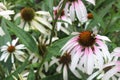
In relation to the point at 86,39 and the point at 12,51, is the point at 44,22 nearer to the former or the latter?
the point at 12,51

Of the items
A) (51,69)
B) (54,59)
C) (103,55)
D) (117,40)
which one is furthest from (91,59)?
(117,40)

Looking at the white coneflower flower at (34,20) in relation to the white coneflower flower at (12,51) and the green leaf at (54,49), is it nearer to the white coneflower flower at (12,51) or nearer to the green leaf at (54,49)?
the white coneflower flower at (12,51)

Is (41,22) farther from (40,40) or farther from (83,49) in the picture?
(83,49)

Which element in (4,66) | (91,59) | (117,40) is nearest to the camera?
(91,59)

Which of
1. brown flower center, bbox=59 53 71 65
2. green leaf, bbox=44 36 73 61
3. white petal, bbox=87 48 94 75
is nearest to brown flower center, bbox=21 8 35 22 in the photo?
brown flower center, bbox=59 53 71 65

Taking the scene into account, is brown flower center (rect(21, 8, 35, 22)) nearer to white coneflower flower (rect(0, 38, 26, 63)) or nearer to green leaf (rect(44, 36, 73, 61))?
white coneflower flower (rect(0, 38, 26, 63))

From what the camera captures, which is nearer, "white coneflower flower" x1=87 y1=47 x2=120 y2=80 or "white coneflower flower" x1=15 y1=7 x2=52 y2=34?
"white coneflower flower" x1=87 y1=47 x2=120 y2=80

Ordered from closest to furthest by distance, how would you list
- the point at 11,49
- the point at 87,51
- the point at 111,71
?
1. the point at 111,71
2. the point at 87,51
3. the point at 11,49

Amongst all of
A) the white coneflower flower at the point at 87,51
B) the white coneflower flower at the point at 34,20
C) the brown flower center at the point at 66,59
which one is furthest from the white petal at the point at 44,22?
the white coneflower flower at the point at 87,51

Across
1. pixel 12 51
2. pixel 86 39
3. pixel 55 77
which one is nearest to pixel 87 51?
pixel 86 39
